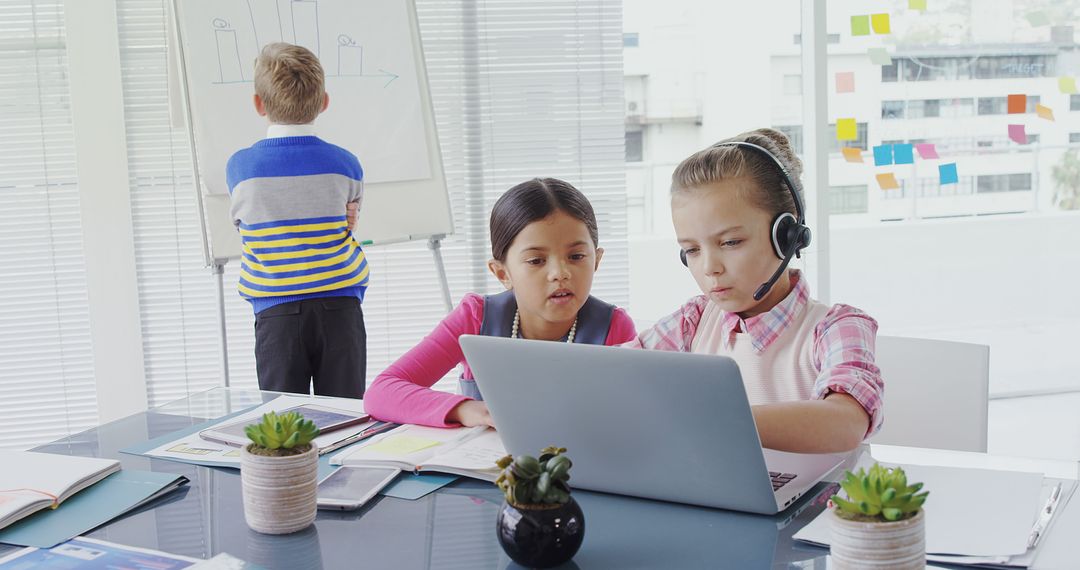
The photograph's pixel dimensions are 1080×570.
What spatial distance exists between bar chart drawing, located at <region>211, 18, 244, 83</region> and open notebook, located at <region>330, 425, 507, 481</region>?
64.8 inches

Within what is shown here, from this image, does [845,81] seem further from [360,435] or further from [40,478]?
[40,478]

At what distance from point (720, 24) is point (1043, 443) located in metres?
2.28

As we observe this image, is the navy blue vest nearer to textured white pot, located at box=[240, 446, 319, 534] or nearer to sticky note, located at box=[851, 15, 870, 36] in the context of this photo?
textured white pot, located at box=[240, 446, 319, 534]

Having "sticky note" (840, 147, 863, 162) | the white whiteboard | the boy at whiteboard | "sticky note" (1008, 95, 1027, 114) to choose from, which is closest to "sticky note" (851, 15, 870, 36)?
"sticky note" (840, 147, 863, 162)

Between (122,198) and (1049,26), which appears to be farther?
(1049,26)

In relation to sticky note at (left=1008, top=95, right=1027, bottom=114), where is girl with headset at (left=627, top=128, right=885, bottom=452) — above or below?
below

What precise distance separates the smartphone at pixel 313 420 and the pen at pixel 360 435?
0.04m

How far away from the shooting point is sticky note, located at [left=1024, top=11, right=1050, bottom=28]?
12.6 feet

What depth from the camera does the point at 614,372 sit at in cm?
92

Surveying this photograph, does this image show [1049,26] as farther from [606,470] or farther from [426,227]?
[606,470]

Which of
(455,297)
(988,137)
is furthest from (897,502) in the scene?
(988,137)

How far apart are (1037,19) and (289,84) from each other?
3062 millimetres

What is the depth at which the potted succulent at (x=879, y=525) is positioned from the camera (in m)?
0.71

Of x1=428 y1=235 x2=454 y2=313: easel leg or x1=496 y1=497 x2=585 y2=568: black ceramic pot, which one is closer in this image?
x1=496 y1=497 x2=585 y2=568: black ceramic pot
